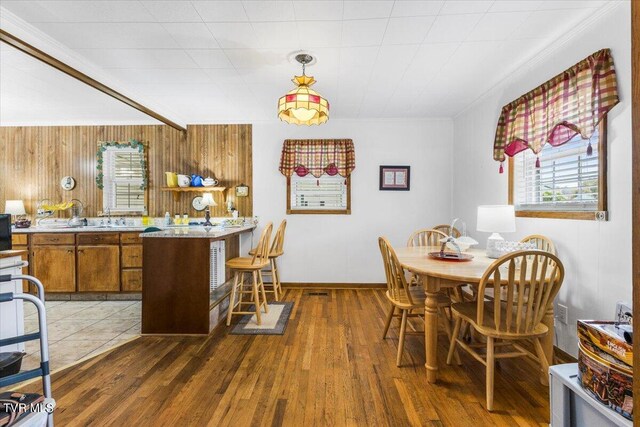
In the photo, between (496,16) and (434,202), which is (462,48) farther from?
(434,202)

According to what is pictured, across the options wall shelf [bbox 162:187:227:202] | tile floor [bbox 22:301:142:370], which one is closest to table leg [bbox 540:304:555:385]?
tile floor [bbox 22:301:142:370]

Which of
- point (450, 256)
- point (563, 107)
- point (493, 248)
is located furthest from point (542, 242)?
point (563, 107)

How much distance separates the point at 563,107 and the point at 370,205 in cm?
241

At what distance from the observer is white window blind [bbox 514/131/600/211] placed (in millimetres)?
2059

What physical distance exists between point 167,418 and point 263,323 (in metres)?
1.31

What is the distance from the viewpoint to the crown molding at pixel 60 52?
6.51 feet

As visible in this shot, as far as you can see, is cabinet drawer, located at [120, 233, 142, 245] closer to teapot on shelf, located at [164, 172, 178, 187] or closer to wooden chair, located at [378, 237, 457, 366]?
teapot on shelf, located at [164, 172, 178, 187]

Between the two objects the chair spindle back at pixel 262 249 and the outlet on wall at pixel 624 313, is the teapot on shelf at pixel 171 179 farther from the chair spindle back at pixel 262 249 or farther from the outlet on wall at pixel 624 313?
the outlet on wall at pixel 624 313

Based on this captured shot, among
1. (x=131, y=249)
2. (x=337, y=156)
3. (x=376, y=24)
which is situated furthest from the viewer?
(x=337, y=156)

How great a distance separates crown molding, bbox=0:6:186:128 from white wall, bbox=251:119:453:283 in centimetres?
178

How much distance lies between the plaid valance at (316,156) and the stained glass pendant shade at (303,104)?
1.59 meters

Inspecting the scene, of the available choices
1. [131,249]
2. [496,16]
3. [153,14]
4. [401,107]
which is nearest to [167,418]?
[153,14]

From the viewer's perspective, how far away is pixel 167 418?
160cm

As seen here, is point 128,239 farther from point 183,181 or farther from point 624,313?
point 624,313
